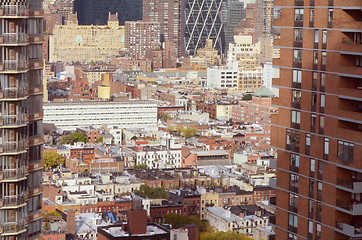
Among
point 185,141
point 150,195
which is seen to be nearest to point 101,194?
point 150,195

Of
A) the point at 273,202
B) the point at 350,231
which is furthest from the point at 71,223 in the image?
the point at 350,231

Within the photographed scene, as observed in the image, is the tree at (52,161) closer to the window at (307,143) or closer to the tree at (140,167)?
the tree at (140,167)

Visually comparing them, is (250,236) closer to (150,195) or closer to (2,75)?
(150,195)

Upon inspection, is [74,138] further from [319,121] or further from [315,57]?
[319,121]

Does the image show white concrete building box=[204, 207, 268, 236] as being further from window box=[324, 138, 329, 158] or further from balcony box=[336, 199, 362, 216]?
balcony box=[336, 199, 362, 216]

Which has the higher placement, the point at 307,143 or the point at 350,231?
the point at 307,143

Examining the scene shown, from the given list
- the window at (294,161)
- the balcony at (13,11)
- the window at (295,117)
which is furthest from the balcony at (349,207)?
the balcony at (13,11)
